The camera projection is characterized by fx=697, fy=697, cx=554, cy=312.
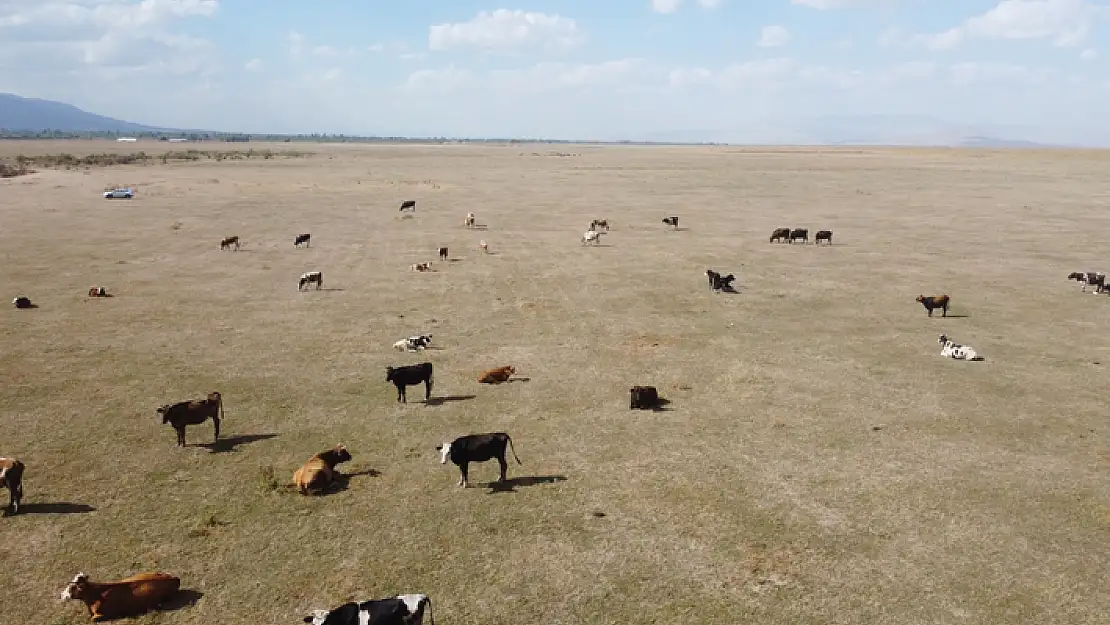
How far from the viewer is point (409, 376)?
18.0m

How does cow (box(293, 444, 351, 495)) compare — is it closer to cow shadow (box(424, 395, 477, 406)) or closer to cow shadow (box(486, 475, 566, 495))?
cow shadow (box(486, 475, 566, 495))

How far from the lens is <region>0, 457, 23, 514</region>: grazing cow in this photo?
12.6 meters

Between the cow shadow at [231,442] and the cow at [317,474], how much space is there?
2.15 meters

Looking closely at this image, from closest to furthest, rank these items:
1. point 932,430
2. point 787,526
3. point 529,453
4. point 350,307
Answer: point 787,526 → point 529,453 → point 932,430 → point 350,307

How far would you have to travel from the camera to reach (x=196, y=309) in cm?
2692

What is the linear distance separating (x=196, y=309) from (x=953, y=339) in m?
27.6

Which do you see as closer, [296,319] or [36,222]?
[296,319]

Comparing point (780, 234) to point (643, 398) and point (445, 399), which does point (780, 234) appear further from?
point (445, 399)

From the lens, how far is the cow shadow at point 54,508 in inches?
500

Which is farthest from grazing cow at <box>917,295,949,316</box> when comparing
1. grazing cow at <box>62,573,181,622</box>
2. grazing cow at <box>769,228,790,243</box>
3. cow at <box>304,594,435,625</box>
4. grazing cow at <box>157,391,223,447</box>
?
grazing cow at <box>62,573,181,622</box>

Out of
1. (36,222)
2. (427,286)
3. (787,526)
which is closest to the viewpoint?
(787,526)

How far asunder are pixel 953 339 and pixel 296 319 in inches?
912

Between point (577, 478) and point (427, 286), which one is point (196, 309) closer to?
point (427, 286)

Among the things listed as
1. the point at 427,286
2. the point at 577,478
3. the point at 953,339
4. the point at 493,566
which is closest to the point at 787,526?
the point at 577,478
